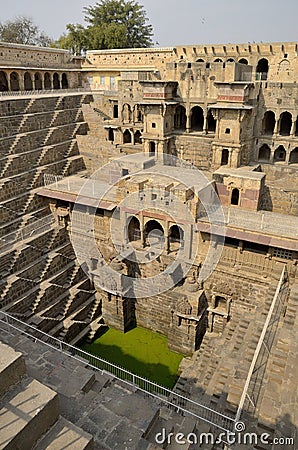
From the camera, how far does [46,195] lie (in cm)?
1694

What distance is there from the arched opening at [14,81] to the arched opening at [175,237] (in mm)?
19924

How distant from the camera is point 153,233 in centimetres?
1612

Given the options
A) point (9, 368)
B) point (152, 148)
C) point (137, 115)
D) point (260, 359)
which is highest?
point (137, 115)

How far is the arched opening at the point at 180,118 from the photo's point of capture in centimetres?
2058

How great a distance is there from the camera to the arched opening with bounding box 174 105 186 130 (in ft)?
67.5

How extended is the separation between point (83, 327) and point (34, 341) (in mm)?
5776

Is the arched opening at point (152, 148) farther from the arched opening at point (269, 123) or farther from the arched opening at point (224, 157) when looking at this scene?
the arched opening at point (269, 123)

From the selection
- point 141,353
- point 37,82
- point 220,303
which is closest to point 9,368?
point 141,353

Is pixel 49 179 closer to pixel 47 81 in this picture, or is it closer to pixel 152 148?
pixel 152 148

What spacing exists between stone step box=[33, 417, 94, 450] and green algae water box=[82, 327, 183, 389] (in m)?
7.38

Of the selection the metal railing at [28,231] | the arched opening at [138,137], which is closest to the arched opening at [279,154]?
the arched opening at [138,137]

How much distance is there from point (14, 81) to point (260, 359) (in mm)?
27981

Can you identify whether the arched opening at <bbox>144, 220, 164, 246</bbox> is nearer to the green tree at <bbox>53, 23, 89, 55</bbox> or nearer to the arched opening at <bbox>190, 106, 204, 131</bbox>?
the arched opening at <bbox>190, 106, 204, 131</bbox>

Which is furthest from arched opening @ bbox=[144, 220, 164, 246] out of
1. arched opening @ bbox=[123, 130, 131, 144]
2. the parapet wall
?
the parapet wall
